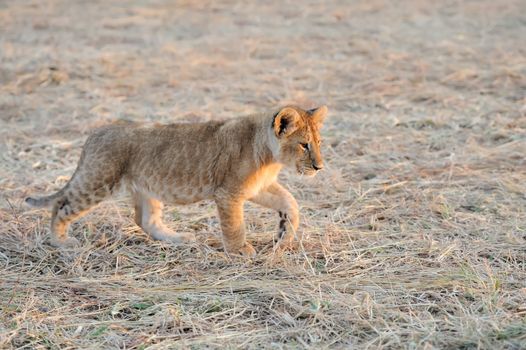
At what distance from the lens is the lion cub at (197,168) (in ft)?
22.6

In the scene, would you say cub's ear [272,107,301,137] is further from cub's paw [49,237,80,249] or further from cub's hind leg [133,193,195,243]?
cub's paw [49,237,80,249]

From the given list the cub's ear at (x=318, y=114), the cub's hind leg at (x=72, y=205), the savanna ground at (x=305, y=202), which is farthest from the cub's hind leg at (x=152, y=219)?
the cub's ear at (x=318, y=114)

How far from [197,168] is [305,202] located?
5.51 feet

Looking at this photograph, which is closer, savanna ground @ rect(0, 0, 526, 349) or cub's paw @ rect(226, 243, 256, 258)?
savanna ground @ rect(0, 0, 526, 349)

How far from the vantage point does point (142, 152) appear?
7.27m

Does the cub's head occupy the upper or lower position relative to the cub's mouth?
upper

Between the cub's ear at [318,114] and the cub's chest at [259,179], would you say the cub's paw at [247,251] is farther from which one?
the cub's ear at [318,114]

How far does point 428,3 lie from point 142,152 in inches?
670

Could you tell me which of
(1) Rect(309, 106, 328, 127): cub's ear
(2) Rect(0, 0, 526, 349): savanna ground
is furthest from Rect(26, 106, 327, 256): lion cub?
(2) Rect(0, 0, 526, 349): savanna ground

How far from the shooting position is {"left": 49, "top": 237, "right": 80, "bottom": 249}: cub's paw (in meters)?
7.16

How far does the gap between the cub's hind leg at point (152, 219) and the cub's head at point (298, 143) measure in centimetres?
130

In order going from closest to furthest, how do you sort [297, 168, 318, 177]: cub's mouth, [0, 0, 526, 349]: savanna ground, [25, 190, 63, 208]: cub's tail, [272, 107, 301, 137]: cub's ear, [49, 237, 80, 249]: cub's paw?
[0, 0, 526, 349]: savanna ground, [272, 107, 301, 137]: cub's ear, [297, 168, 318, 177]: cub's mouth, [49, 237, 80, 249]: cub's paw, [25, 190, 63, 208]: cub's tail

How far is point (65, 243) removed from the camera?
23.5 feet

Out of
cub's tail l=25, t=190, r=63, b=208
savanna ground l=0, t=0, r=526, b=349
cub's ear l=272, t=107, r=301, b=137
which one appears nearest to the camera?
savanna ground l=0, t=0, r=526, b=349
